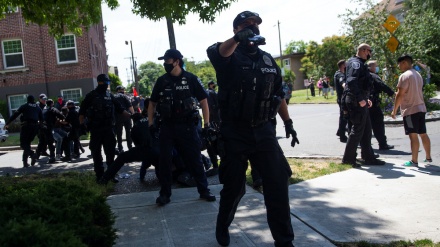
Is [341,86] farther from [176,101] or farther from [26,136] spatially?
[26,136]

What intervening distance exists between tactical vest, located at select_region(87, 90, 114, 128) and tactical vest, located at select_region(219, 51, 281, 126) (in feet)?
12.4

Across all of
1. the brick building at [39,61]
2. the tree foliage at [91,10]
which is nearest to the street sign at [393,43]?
the tree foliage at [91,10]

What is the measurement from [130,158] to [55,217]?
13.6 ft

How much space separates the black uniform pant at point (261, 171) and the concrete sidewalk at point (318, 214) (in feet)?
1.29

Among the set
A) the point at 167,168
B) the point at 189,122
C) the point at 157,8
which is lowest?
the point at 167,168

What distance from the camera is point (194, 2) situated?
29.3 ft

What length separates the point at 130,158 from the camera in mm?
6879

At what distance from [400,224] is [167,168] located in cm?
273

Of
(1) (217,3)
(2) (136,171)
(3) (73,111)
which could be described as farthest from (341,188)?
(3) (73,111)

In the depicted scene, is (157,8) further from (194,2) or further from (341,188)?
(341,188)

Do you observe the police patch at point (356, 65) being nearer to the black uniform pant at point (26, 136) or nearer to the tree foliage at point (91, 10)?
the tree foliage at point (91, 10)

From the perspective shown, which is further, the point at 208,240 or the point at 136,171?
the point at 136,171

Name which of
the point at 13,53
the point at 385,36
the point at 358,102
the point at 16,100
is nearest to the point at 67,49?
the point at 13,53

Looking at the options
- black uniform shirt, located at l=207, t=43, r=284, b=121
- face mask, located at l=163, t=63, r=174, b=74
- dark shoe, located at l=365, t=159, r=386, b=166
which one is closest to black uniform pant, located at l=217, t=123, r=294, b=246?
black uniform shirt, located at l=207, t=43, r=284, b=121
